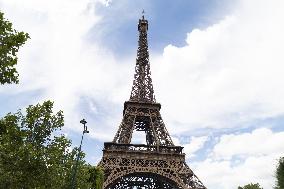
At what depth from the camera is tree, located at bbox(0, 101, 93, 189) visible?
24859mm

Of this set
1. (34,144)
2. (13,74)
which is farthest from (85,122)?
(13,74)

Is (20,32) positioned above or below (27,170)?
above

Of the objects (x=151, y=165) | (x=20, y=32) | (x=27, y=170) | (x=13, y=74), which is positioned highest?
(x=151, y=165)

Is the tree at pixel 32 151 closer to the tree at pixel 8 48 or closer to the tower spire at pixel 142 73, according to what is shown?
the tree at pixel 8 48

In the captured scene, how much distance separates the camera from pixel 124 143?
56.8 m

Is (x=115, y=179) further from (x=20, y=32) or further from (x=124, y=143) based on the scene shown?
(x=20, y=32)

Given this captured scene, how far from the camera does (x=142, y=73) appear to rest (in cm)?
6981

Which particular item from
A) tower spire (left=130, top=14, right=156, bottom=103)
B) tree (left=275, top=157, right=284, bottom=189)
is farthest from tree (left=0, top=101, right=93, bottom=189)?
tower spire (left=130, top=14, right=156, bottom=103)

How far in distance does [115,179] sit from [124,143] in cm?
753

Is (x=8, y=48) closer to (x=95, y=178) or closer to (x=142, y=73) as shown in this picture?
(x=95, y=178)

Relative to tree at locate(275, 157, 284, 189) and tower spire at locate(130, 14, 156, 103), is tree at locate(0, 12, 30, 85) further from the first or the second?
tower spire at locate(130, 14, 156, 103)

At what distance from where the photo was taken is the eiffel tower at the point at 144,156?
52281 mm

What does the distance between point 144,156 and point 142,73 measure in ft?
Result: 65.2

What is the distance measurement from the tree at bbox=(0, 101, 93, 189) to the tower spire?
123 feet
